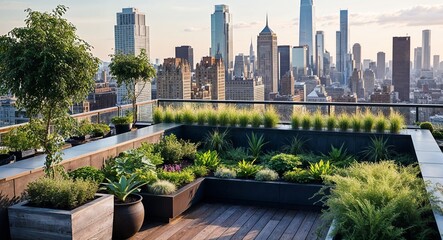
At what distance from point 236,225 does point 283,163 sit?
65.7 inches

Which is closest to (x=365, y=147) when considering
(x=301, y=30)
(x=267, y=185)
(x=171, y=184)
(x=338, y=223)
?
(x=267, y=185)

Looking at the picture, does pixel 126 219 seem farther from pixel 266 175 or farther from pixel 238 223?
pixel 266 175

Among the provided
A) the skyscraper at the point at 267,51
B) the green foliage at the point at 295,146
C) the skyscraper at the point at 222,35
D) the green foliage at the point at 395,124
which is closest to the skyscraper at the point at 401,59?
the skyscraper at the point at 267,51

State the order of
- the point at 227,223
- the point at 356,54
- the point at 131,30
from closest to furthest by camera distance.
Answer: the point at 227,223, the point at 131,30, the point at 356,54

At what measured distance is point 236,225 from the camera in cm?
616

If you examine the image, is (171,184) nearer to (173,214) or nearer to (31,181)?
(173,214)

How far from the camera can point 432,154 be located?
630 centimetres

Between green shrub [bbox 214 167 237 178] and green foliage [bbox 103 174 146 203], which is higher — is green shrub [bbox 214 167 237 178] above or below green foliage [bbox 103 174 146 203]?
below

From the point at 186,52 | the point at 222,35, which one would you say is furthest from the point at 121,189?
the point at 222,35

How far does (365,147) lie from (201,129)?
9.76ft

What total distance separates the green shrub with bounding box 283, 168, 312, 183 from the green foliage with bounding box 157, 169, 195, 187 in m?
1.28

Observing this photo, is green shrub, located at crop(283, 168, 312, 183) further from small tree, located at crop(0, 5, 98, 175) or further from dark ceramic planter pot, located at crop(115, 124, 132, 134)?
dark ceramic planter pot, located at crop(115, 124, 132, 134)

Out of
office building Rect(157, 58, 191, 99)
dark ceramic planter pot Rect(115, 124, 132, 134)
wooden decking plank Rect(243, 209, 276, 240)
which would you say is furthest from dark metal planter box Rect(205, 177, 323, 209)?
office building Rect(157, 58, 191, 99)

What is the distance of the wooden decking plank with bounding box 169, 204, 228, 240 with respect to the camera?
18.9 ft
